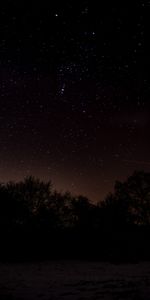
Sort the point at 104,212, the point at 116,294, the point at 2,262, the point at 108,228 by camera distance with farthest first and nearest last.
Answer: the point at 104,212, the point at 108,228, the point at 2,262, the point at 116,294

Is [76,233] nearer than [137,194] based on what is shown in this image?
Yes

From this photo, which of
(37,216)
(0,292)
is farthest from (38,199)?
(0,292)

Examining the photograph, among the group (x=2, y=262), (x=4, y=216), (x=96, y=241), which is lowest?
(x=2, y=262)

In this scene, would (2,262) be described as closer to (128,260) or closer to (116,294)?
(128,260)

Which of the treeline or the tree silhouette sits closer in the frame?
the treeline

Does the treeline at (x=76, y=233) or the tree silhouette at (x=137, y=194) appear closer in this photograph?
the treeline at (x=76, y=233)

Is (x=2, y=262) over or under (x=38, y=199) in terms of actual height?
under

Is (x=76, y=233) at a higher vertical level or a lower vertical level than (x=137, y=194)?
lower

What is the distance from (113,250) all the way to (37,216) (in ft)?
23.8

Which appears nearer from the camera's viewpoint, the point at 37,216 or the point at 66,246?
the point at 66,246

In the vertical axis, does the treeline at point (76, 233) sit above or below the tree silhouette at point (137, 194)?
below

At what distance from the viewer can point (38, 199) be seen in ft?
141

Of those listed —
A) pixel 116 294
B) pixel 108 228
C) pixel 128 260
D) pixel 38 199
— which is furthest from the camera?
pixel 38 199

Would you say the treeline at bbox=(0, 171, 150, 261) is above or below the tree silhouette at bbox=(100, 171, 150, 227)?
below
